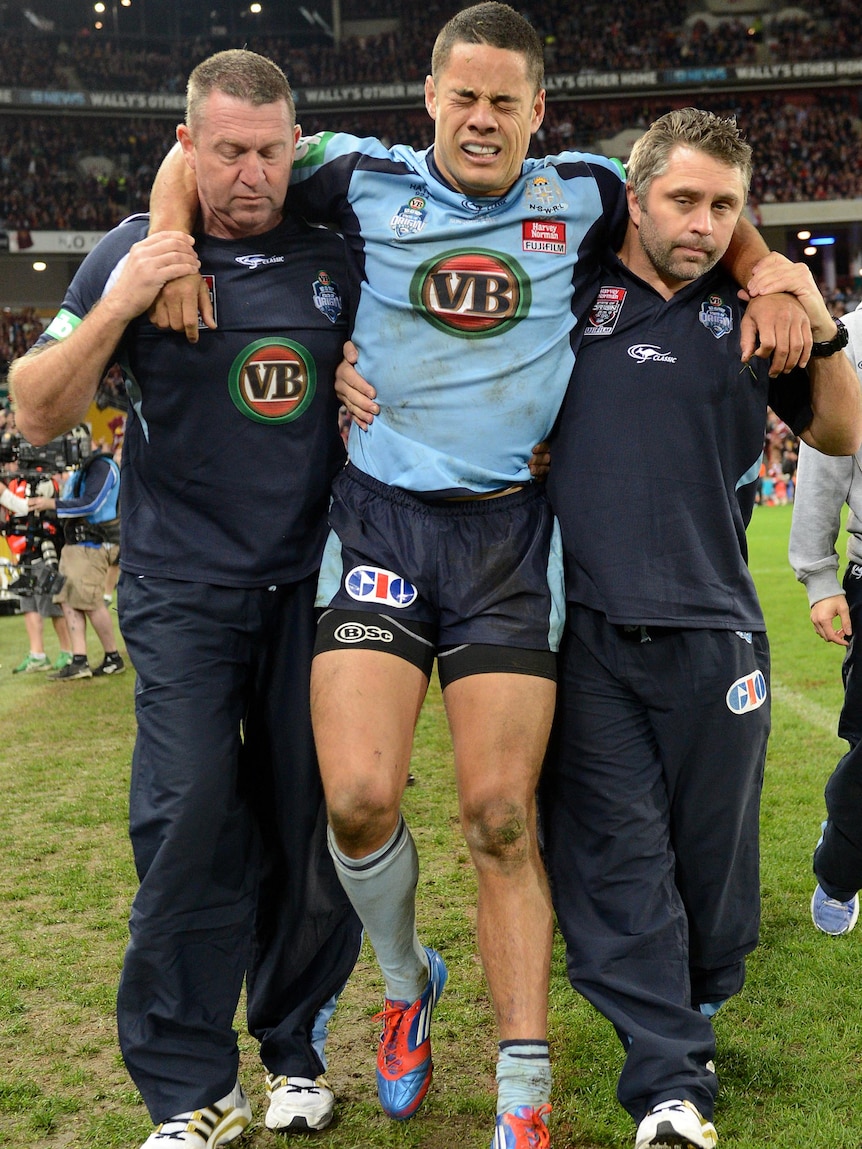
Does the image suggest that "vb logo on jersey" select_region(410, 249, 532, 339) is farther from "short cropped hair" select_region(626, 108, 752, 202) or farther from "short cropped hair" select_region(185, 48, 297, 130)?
"short cropped hair" select_region(185, 48, 297, 130)

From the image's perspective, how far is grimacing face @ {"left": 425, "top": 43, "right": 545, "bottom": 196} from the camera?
295cm

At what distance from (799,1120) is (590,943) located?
656 millimetres

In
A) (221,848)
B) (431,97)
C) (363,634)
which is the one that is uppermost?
(431,97)

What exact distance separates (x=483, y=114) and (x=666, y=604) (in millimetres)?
1310

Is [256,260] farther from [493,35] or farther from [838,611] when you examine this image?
[838,611]

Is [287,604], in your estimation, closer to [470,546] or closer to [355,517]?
[355,517]

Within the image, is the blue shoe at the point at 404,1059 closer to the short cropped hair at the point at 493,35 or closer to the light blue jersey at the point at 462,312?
the light blue jersey at the point at 462,312

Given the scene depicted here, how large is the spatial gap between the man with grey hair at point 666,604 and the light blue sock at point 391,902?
0.40 m

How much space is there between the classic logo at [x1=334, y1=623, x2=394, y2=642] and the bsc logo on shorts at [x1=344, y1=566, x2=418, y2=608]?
7cm

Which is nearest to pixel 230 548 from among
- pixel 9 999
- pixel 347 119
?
pixel 9 999

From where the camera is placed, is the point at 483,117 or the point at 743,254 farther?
the point at 743,254

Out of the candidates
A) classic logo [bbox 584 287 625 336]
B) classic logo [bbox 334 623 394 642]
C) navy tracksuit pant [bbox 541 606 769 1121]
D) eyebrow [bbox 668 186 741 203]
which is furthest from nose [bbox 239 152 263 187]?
navy tracksuit pant [bbox 541 606 769 1121]

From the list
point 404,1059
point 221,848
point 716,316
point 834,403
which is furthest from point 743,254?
point 404,1059

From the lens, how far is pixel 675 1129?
104 inches
